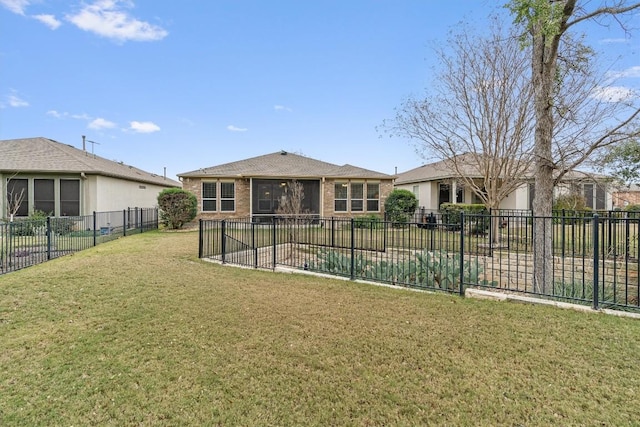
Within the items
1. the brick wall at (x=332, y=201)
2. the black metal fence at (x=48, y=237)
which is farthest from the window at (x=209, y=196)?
the brick wall at (x=332, y=201)

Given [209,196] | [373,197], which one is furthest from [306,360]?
[373,197]

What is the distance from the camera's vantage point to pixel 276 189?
60.5 ft

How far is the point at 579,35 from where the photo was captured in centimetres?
875

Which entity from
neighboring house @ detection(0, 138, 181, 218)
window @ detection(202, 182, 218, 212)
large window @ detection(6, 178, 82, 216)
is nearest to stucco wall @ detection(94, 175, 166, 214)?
neighboring house @ detection(0, 138, 181, 218)

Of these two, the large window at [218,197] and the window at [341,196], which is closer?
the large window at [218,197]

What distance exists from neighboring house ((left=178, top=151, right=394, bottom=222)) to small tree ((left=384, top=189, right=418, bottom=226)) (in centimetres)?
69

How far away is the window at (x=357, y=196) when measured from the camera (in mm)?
18906

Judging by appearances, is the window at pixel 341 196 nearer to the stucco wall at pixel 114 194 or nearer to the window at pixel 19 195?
the stucco wall at pixel 114 194

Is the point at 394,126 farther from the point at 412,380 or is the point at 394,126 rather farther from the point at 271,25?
the point at 412,380

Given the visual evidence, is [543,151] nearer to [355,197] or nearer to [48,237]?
[48,237]

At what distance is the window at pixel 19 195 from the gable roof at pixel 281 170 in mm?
6648

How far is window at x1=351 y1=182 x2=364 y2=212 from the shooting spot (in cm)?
1891

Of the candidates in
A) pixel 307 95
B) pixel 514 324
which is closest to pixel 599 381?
pixel 514 324

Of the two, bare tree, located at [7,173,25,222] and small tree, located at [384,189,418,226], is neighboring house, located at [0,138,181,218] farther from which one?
small tree, located at [384,189,418,226]
